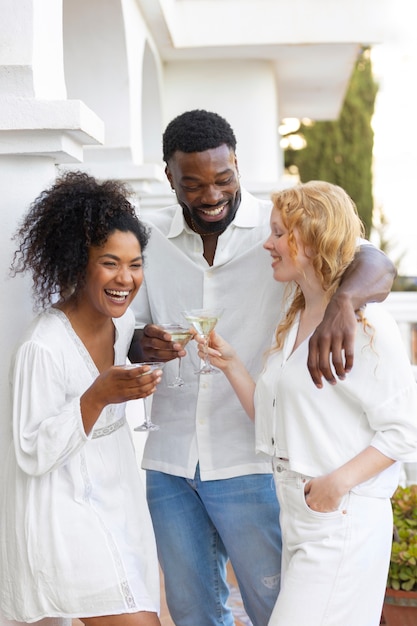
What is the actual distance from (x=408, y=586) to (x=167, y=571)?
3.57 ft

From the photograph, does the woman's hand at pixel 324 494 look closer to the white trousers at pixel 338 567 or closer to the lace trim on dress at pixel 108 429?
the white trousers at pixel 338 567

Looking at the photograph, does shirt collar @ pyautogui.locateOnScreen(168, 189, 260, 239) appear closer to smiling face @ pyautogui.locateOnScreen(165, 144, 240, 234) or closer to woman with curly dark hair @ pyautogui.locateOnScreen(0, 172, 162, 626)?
smiling face @ pyautogui.locateOnScreen(165, 144, 240, 234)

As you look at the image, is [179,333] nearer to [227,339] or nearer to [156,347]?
[156,347]

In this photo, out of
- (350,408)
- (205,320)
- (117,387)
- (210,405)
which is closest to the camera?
(117,387)

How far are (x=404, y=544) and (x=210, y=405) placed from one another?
3.96 feet

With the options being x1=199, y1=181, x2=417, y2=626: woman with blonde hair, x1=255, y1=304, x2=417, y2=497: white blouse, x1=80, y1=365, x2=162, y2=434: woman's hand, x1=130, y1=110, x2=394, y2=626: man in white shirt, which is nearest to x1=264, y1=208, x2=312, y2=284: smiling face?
x1=199, y1=181, x2=417, y2=626: woman with blonde hair

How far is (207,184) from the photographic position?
9.75 feet

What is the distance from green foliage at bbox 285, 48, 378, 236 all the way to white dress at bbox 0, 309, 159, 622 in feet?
50.5

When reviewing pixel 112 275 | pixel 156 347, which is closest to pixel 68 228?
pixel 112 275

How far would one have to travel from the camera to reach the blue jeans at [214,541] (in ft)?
9.96

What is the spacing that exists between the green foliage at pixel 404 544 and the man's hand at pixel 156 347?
1.43 meters

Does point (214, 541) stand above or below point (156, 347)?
below

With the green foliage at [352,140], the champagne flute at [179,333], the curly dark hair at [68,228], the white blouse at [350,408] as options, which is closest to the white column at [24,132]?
the curly dark hair at [68,228]

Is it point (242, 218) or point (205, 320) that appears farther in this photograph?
point (242, 218)
